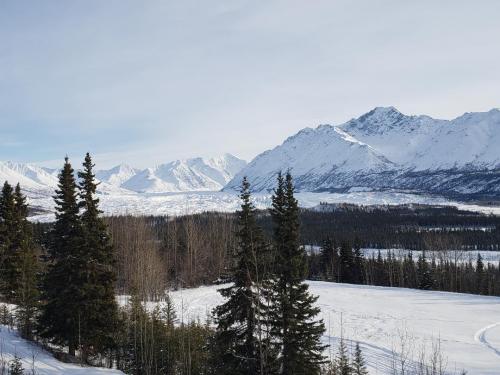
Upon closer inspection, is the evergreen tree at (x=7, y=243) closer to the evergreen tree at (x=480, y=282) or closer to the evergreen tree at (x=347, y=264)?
the evergreen tree at (x=347, y=264)

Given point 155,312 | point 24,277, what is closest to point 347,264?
point 155,312

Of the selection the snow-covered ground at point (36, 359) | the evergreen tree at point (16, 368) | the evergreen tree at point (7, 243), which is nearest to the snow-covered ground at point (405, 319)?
the snow-covered ground at point (36, 359)

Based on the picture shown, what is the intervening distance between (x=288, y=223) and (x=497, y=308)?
60.5 m

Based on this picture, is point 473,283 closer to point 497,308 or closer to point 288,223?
point 497,308

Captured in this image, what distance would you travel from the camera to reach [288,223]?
973 inches

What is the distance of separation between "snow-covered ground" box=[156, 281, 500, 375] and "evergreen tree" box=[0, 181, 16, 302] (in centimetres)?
1632

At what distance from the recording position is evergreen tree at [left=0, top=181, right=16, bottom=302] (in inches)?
Answer: 1731

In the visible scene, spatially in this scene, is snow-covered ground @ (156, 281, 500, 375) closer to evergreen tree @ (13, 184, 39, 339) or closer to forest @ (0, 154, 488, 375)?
forest @ (0, 154, 488, 375)

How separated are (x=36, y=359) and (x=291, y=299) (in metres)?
15.7

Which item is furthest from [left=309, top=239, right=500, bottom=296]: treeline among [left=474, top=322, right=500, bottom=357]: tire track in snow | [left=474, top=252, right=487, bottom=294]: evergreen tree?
[left=474, top=322, right=500, bottom=357]: tire track in snow

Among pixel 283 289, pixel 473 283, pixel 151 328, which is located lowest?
pixel 473 283

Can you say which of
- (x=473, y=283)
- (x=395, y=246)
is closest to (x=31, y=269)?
(x=473, y=283)

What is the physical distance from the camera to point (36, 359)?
2820 cm

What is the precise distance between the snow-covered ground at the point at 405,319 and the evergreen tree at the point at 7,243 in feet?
53.6
